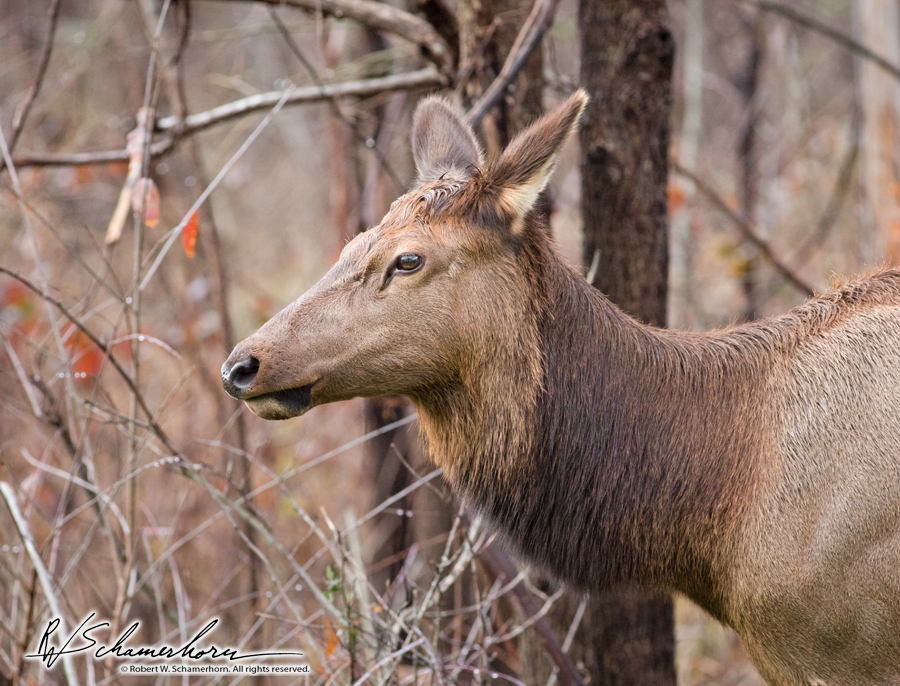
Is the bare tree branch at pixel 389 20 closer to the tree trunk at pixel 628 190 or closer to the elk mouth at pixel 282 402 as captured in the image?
the tree trunk at pixel 628 190

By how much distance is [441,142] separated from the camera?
4.03 m

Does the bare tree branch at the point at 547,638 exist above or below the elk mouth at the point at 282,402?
below

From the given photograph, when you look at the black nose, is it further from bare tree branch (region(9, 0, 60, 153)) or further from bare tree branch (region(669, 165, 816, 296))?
bare tree branch (region(669, 165, 816, 296))

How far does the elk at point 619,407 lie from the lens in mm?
3107

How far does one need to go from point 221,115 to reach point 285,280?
8733mm

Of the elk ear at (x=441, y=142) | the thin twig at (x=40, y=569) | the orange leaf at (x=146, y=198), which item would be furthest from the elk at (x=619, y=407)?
the thin twig at (x=40, y=569)

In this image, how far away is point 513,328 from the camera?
3484mm

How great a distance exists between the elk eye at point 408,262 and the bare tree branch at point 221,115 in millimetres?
1995

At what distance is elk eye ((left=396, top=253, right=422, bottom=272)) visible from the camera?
337cm

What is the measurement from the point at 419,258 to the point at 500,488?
41.1 inches

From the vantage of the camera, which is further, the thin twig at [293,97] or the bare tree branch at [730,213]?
the bare tree branch at [730,213]

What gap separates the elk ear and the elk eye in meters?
0.68
